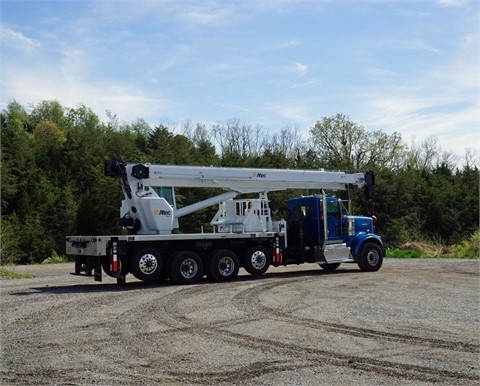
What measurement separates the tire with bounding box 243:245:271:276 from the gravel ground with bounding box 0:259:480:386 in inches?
70.3

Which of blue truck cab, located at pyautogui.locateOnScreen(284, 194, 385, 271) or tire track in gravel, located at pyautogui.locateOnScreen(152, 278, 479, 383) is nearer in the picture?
tire track in gravel, located at pyautogui.locateOnScreen(152, 278, 479, 383)

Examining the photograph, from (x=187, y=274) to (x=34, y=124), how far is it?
213 ft

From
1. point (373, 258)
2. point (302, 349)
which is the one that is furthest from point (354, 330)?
point (373, 258)

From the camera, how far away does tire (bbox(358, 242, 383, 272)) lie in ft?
70.8

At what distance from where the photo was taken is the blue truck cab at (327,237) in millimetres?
21156

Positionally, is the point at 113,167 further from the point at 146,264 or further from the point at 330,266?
the point at 330,266

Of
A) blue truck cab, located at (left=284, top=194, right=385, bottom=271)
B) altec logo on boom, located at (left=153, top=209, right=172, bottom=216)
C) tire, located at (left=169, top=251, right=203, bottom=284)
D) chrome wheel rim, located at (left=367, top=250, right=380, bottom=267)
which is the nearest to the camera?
tire, located at (left=169, top=251, right=203, bottom=284)

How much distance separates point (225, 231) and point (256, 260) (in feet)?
4.93

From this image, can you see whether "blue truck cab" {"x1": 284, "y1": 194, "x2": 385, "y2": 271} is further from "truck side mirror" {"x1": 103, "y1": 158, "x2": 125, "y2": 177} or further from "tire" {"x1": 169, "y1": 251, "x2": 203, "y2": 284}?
"truck side mirror" {"x1": 103, "y1": 158, "x2": 125, "y2": 177}

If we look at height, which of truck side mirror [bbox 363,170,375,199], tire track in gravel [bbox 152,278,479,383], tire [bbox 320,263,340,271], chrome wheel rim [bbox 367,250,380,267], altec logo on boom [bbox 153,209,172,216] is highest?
truck side mirror [bbox 363,170,375,199]

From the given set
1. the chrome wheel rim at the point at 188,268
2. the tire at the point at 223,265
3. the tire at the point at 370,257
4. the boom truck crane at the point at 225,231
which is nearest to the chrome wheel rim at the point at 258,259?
the boom truck crane at the point at 225,231

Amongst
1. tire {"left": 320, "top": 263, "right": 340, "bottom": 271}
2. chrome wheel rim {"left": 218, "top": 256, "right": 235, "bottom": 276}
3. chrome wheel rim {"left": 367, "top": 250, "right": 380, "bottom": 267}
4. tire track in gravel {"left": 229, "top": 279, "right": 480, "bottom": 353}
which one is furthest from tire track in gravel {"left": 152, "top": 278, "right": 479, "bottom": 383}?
tire {"left": 320, "top": 263, "right": 340, "bottom": 271}

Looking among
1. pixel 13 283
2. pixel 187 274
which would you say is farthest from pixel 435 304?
pixel 13 283

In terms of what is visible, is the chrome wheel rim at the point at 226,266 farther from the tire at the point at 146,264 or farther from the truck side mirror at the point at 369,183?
the truck side mirror at the point at 369,183
